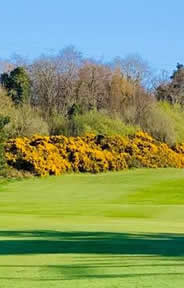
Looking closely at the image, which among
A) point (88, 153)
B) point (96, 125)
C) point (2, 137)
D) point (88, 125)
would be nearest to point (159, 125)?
point (96, 125)

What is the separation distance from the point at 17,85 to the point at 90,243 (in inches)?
2381

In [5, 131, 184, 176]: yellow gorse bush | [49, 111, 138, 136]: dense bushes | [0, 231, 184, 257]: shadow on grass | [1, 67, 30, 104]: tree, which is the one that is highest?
[1, 67, 30, 104]: tree

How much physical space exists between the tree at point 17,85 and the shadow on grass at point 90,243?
5430 cm

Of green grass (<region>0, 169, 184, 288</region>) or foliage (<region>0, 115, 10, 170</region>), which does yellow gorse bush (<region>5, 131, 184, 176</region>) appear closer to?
foliage (<region>0, 115, 10, 170</region>)

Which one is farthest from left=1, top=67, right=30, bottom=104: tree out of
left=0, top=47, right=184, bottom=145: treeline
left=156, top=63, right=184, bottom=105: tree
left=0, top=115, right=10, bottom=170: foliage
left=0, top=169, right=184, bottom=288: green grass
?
left=0, top=169, right=184, bottom=288: green grass

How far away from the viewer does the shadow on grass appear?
12.6 metres

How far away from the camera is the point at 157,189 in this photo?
49.6 m

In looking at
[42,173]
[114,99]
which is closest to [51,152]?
[42,173]

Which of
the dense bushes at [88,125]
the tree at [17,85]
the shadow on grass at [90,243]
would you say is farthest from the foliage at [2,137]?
the shadow on grass at [90,243]

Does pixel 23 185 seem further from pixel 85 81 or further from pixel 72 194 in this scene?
pixel 85 81

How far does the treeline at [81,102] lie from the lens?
64.9 meters

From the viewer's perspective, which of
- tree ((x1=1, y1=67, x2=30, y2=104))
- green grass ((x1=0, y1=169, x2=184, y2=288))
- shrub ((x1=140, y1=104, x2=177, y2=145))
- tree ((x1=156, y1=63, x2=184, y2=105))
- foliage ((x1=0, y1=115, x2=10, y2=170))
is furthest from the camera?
tree ((x1=156, y1=63, x2=184, y2=105))

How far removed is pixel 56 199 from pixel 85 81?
39.9 meters

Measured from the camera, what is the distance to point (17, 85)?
2889 inches
